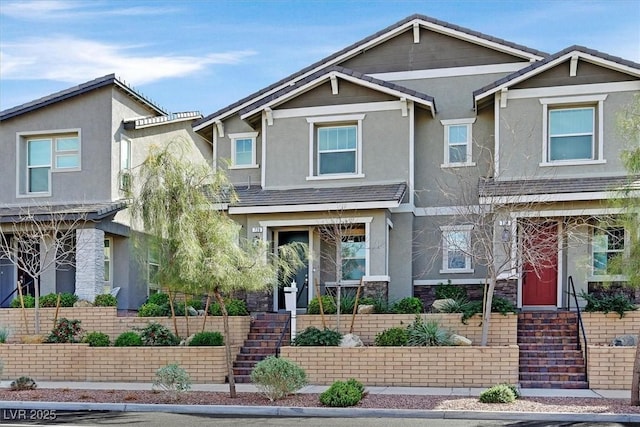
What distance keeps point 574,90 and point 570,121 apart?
Answer: 32.9 inches

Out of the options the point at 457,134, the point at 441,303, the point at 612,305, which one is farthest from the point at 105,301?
the point at 612,305

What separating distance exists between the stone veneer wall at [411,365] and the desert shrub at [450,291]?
411 centimetres

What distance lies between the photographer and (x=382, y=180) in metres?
19.6

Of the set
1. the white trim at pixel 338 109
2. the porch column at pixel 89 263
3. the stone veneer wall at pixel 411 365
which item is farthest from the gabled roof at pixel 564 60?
the porch column at pixel 89 263

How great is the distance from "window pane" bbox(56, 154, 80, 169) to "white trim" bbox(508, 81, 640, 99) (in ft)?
43.8

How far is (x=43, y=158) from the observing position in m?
22.2

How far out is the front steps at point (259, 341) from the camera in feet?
52.2

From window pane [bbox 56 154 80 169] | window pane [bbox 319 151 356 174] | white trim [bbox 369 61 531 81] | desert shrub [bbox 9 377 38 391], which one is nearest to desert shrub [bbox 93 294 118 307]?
desert shrub [bbox 9 377 38 391]

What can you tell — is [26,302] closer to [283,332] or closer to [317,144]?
[283,332]

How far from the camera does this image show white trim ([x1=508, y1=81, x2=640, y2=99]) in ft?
60.0

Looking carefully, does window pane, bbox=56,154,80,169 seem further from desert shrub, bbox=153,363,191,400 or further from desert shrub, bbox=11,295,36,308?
desert shrub, bbox=153,363,191,400

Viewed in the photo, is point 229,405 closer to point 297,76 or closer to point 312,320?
point 312,320


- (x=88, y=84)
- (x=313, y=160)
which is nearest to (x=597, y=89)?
(x=313, y=160)

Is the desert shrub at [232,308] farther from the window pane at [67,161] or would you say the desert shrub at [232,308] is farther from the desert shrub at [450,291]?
the window pane at [67,161]
